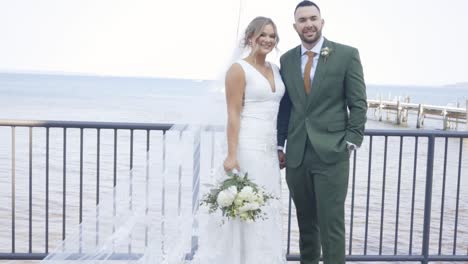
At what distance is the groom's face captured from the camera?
412cm

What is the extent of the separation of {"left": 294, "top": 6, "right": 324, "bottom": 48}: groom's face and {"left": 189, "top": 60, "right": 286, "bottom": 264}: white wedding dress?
1.13 ft

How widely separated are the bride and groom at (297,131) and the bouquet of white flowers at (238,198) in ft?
0.56

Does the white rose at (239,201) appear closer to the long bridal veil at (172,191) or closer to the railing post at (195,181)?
the long bridal veil at (172,191)

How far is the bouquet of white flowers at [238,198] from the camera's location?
4.07 metres

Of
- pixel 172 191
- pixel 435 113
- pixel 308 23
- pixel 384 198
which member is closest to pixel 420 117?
pixel 435 113

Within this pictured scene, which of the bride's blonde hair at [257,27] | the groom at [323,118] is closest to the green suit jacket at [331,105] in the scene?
the groom at [323,118]

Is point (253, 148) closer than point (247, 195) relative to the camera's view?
No

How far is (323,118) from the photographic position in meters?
4.21

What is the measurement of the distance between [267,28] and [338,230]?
1.37m

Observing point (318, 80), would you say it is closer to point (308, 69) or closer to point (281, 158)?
point (308, 69)

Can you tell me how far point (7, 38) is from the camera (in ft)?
223

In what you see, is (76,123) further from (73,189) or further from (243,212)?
(73,189)

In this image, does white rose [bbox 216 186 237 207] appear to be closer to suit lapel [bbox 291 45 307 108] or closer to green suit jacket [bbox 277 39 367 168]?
green suit jacket [bbox 277 39 367 168]

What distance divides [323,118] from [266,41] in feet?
1.99
